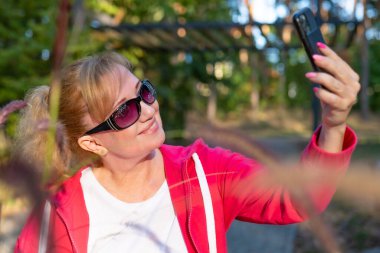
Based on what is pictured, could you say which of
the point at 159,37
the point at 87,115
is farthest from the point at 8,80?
the point at 87,115

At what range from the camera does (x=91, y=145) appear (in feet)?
5.75

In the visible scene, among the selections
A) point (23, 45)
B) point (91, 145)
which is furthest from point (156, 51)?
point (91, 145)

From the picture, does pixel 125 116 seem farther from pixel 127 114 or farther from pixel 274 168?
pixel 274 168

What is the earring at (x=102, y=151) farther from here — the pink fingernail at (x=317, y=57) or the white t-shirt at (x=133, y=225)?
the pink fingernail at (x=317, y=57)

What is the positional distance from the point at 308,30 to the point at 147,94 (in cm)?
78

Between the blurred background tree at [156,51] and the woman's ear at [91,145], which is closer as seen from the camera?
the woman's ear at [91,145]

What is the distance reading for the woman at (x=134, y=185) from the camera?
1.56 m

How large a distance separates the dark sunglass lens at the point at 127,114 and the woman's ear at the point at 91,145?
168 millimetres

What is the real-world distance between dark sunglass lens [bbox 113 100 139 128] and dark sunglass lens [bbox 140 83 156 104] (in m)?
0.05

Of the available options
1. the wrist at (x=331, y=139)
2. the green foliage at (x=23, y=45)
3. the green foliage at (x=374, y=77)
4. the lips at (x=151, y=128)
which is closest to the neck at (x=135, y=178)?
the lips at (x=151, y=128)

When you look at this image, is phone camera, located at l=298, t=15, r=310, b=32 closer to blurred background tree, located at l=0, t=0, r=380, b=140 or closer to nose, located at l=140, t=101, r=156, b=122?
nose, located at l=140, t=101, r=156, b=122

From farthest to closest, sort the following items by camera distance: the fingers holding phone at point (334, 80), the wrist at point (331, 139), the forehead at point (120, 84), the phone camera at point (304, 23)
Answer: the forehead at point (120, 84) → the wrist at point (331, 139) → the phone camera at point (304, 23) → the fingers holding phone at point (334, 80)

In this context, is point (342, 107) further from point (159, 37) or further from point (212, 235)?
point (159, 37)

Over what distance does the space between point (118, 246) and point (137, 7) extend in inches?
362
